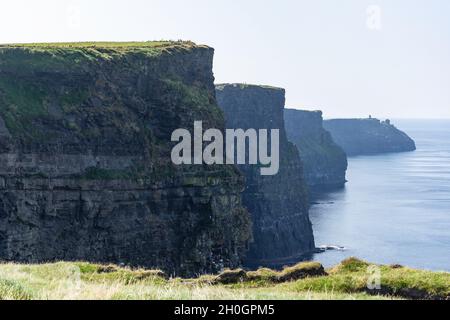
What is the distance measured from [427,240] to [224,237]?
100514 millimetres

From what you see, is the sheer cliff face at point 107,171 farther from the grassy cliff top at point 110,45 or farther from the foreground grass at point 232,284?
the foreground grass at point 232,284

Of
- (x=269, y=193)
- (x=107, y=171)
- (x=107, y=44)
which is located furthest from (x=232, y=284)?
(x=269, y=193)

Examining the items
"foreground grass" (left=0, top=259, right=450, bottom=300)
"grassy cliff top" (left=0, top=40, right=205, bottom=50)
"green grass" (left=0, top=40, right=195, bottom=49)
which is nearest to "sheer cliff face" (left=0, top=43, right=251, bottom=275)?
"grassy cliff top" (left=0, top=40, right=205, bottom=50)

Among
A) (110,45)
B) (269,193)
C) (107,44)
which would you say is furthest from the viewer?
(269,193)

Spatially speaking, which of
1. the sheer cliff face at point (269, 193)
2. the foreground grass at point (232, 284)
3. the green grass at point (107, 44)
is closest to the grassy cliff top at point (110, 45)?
the green grass at point (107, 44)

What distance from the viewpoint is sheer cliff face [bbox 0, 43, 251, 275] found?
73438 mm

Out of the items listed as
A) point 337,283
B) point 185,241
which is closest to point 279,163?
point 185,241

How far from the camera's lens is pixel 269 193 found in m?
185

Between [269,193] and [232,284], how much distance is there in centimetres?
15606

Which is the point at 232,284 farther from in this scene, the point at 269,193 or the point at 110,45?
the point at 269,193

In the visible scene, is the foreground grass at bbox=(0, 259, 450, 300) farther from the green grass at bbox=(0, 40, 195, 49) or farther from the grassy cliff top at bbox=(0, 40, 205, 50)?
the green grass at bbox=(0, 40, 195, 49)

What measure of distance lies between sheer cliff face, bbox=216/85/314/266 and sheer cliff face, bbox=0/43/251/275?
82.1m

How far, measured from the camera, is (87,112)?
80.3 metres
